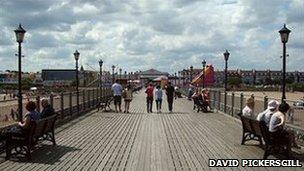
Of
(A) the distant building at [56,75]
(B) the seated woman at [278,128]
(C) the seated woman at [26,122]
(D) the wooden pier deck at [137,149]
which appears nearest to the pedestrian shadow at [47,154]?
(D) the wooden pier deck at [137,149]

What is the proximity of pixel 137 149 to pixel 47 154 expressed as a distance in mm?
2118

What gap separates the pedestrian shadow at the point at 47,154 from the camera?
10547mm

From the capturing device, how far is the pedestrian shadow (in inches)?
415

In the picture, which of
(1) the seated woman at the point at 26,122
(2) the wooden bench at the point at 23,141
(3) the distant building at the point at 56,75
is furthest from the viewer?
(3) the distant building at the point at 56,75

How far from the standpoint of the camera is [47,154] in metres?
11.5

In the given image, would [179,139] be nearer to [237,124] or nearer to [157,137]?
[157,137]

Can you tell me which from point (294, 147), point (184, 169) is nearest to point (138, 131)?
point (294, 147)

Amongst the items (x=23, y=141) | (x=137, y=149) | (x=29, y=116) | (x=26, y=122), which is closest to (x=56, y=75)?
(x=137, y=149)

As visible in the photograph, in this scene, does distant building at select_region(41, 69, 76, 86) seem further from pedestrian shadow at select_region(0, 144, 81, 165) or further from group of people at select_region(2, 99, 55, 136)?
pedestrian shadow at select_region(0, 144, 81, 165)

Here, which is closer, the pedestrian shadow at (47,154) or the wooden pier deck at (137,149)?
the wooden pier deck at (137,149)

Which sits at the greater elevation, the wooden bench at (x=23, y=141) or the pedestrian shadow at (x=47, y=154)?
the wooden bench at (x=23, y=141)

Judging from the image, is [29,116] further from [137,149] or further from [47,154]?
[137,149]

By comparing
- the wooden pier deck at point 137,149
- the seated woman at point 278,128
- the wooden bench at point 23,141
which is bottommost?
the wooden pier deck at point 137,149

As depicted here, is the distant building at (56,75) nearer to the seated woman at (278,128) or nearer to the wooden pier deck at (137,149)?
the wooden pier deck at (137,149)
